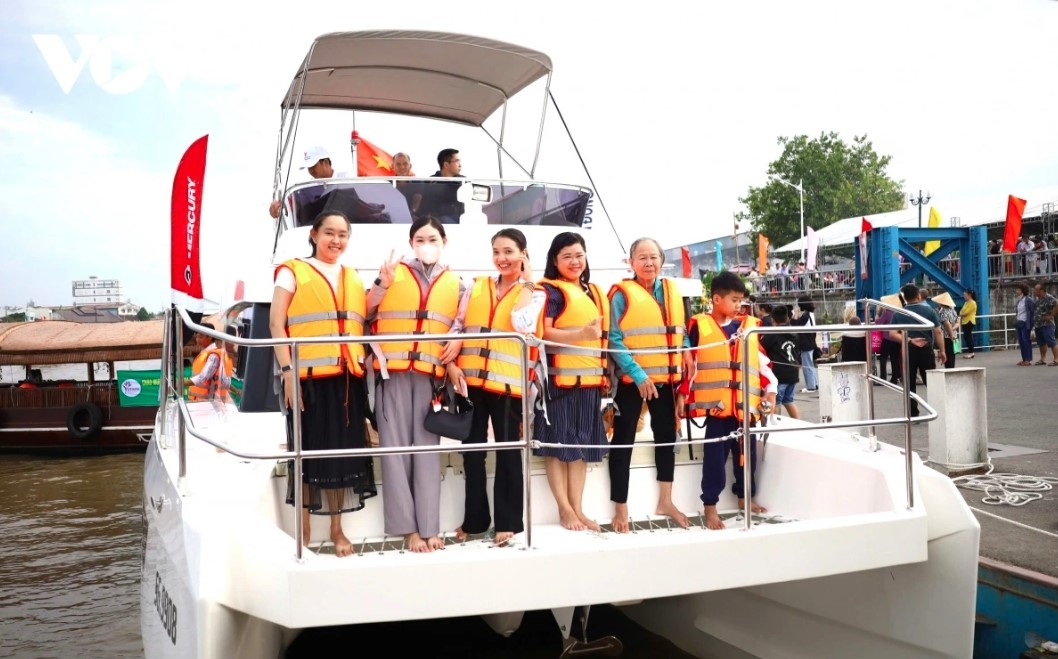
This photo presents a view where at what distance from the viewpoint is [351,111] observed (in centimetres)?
816

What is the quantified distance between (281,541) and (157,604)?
124 cm

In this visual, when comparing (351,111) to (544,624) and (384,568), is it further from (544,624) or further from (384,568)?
(384,568)

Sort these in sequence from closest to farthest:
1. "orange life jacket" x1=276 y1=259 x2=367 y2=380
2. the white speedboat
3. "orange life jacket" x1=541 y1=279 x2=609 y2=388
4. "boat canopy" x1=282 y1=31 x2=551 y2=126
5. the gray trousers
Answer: the white speedboat, "orange life jacket" x1=276 y1=259 x2=367 y2=380, the gray trousers, "orange life jacket" x1=541 y1=279 x2=609 y2=388, "boat canopy" x1=282 y1=31 x2=551 y2=126

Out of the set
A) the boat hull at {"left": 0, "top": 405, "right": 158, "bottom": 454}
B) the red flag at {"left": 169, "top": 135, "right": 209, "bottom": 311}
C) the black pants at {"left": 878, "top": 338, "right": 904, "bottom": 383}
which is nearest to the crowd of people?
the red flag at {"left": 169, "top": 135, "right": 209, "bottom": 311}

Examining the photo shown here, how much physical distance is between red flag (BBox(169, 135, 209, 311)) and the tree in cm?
5955

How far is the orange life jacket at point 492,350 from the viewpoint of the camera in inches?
156

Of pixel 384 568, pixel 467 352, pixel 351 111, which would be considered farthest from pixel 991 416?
pixel 384 568

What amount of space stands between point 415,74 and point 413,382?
4.27 meters

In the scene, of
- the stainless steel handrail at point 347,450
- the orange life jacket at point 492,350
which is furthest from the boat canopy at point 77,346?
the stainless steel handrail at point 347,450

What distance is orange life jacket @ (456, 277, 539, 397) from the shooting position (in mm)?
3959

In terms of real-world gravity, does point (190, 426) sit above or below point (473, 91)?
below

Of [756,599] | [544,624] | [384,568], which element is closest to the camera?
[384,568]

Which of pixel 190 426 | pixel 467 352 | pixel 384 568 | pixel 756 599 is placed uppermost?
pixel 467 352

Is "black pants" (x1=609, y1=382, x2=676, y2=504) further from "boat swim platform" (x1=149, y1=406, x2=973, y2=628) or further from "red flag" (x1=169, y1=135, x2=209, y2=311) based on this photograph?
"red flag" (x1=169, y1=135, x2=209, y2=311)
